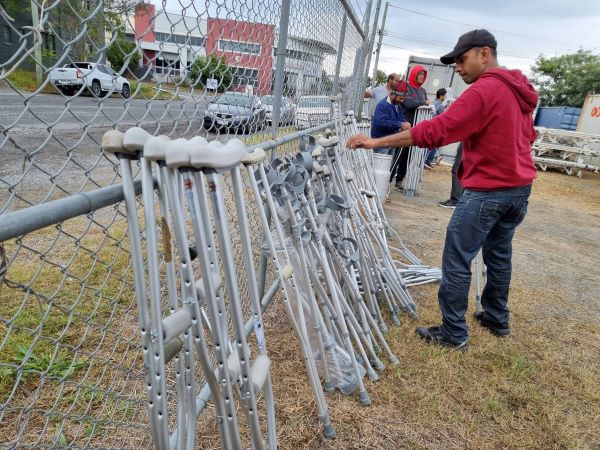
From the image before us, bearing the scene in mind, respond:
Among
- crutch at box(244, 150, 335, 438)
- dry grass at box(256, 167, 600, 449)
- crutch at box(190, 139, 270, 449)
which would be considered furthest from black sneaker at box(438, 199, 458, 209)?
crutch at box(190, 139, 270, 449)

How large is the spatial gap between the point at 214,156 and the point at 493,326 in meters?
3.11

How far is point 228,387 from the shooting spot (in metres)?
1.31

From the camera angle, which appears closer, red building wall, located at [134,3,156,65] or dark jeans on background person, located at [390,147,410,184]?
red building wall, located at [134,3,156,65]

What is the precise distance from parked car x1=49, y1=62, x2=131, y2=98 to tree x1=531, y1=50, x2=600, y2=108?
129 feet

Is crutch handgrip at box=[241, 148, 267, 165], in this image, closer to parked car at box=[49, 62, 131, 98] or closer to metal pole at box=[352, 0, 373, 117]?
parked car at box=[49, 62, 131, 98]

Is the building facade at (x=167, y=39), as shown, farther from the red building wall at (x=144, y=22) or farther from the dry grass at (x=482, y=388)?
the dry grass at (x=482, y=388)

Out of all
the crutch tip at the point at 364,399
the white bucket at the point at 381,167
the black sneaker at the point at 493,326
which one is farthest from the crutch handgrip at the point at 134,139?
the white bucket at the point at 381,167

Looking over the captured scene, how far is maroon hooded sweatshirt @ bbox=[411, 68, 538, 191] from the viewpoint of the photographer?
99.1 inches

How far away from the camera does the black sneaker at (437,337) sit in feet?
9.95

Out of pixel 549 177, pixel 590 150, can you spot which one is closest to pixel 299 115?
pixel 549 177

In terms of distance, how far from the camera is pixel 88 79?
3.63 feet

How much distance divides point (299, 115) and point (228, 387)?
3183 mm

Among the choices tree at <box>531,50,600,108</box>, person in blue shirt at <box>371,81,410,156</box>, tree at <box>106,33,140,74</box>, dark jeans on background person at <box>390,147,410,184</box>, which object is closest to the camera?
tree at <box>106,33,140,74</box>

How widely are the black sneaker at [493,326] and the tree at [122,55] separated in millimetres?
3207
